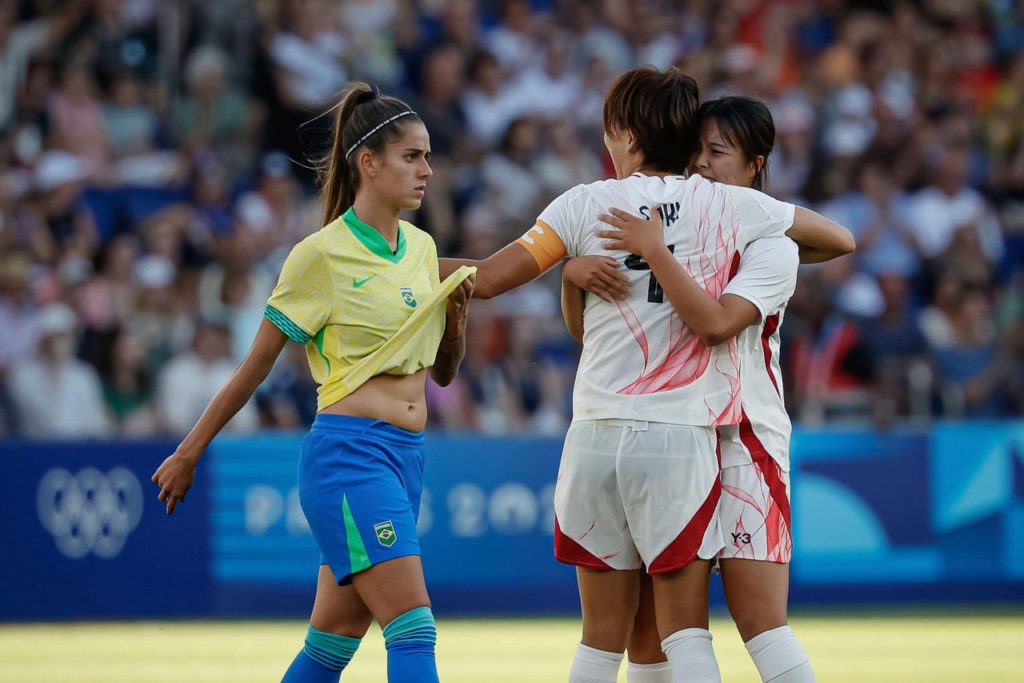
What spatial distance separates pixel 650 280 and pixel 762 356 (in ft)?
1.66

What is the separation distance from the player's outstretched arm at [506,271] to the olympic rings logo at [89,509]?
617 cm

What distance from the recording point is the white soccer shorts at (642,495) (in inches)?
175

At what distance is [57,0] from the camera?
1309cm

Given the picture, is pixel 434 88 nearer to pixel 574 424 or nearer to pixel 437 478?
pixel 437 478

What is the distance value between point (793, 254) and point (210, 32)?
9.88 m

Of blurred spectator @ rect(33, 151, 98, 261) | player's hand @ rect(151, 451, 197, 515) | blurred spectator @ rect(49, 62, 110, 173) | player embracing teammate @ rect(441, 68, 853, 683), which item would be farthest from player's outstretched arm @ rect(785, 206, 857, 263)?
blurred spectator @ rect(49, 62, 110, 173)

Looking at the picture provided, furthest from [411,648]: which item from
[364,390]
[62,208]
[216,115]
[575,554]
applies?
[216,115]

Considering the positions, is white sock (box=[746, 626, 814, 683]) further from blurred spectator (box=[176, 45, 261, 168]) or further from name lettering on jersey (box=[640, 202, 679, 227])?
blurred spectator (box=[176, 45, 261, 168])

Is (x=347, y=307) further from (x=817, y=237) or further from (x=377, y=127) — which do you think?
(x=817, y=237)

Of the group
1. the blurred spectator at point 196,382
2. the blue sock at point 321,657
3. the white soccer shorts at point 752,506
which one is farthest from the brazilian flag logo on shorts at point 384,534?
the blurred spectator at point 196,382

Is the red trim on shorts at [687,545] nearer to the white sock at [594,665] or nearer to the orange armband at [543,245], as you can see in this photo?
the white sock at [594,665]

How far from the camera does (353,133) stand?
4.73 m

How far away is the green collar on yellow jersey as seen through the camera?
464 centimetres

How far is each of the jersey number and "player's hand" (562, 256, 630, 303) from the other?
0.04 m
